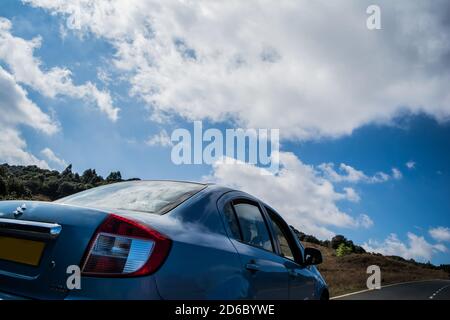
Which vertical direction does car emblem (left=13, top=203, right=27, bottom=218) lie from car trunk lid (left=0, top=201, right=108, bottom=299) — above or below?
above

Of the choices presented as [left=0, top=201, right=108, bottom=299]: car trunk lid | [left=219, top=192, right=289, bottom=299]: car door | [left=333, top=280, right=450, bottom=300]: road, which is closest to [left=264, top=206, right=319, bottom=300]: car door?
[left=219, top=192, right=289, bottom=299]: car door

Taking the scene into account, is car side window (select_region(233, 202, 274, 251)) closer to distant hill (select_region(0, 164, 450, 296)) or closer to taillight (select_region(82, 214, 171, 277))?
taillight (select_region(82, 214, 171, 277))

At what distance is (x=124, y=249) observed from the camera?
244 cm

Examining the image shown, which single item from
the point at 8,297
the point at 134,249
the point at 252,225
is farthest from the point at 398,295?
the point at 8,297

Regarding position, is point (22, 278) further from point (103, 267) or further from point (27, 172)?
point (27, 172)


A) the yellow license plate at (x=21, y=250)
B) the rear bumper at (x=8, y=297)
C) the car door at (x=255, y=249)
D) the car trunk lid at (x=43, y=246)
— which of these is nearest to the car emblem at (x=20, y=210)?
the car trunk lid at (x=43, y=246)

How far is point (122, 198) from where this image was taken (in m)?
3.42

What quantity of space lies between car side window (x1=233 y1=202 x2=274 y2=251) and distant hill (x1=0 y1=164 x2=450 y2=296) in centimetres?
2895

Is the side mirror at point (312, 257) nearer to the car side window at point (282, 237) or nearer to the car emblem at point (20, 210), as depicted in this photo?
the car side window at point (282, 237)

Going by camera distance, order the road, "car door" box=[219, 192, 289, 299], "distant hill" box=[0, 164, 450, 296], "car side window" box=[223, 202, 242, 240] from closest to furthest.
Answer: "car door" box=[219, 192, 289, 299]
"car side window" box=[223, 202, 242, 240]
the road
"distant hill" box=[0, 164, 450, 296]

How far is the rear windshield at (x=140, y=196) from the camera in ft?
10.3

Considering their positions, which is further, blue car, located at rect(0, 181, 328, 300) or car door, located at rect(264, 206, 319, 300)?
car door, located at rect(264, 206, 319, 300)

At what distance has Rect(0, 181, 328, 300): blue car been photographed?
238 cm
